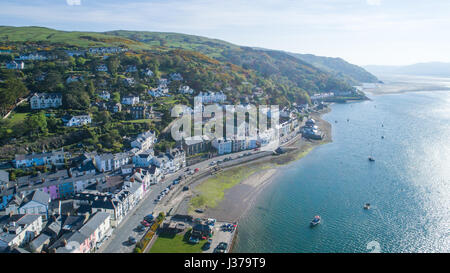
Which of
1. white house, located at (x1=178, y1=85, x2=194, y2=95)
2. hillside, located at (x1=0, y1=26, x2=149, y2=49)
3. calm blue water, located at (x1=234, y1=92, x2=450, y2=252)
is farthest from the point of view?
hillside, located at (x1=0, y1=26, x2=149, y2=49)

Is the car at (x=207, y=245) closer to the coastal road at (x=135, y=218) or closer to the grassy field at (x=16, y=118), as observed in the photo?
the coastal road at (x=135, y=218)

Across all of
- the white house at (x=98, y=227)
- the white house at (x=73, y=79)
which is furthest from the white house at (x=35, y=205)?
the white house at (x=73, y=79)

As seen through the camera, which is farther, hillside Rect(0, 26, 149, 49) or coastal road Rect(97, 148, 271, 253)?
hillside Rect(0, 26, 149, 49)

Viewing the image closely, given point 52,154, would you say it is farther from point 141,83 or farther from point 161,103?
point 141,83

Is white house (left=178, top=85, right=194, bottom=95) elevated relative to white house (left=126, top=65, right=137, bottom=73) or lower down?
lower down

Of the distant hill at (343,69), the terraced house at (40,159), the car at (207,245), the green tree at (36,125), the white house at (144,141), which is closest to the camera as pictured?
the car at (207,245)

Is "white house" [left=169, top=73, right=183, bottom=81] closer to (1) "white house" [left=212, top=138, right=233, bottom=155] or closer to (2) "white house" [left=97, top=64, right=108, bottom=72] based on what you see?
(2) "white house" [left=97, top=64, right=108, bottom=72]

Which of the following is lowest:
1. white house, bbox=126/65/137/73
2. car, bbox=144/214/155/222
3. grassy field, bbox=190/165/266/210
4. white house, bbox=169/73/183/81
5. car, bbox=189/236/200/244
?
car, bbox=189/236/200/244

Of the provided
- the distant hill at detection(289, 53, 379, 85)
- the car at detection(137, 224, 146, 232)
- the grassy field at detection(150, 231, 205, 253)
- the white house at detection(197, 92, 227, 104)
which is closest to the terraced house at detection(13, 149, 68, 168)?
the car at detection(137, 224, 146, 232)
